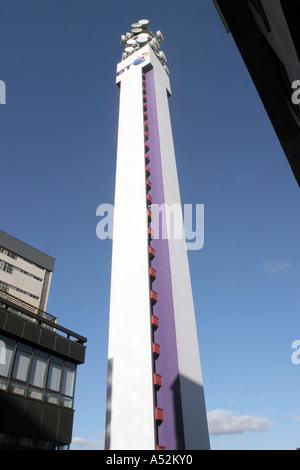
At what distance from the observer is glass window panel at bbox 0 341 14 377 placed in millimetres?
18002

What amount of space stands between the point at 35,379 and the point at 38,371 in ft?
1.75

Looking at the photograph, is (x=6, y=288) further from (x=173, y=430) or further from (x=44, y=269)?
(x=173, y=430)

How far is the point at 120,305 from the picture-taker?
33750 millimetres

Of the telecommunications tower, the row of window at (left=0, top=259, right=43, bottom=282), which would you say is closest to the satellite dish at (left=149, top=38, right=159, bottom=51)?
the telecommunications tower

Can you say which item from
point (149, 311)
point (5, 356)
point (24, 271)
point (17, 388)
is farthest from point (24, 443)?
point (24, 271)

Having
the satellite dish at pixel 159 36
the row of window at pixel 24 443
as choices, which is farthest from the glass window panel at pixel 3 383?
the satellite dish at pixel 159 36

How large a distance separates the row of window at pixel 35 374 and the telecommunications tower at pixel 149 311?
8120 millimetres

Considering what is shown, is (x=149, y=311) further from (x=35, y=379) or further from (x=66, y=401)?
(x=35, y=379)

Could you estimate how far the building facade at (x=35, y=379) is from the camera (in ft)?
56.9

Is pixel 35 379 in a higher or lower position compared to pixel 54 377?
lower

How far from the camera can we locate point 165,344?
30953mm

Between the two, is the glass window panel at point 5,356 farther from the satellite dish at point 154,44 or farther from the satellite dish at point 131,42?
the satellite dish at point 131,42

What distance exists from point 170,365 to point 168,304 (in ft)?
18.6

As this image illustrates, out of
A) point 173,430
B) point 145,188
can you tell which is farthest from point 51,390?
point 145,188
